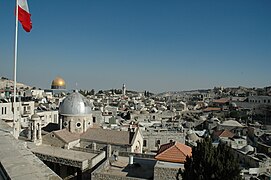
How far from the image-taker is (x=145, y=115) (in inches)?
2083

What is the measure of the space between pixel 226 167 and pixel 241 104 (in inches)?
2848

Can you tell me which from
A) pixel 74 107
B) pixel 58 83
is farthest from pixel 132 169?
pixel 58 83

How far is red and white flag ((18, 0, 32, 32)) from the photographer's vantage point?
7.96 metres

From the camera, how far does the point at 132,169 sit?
15.5m

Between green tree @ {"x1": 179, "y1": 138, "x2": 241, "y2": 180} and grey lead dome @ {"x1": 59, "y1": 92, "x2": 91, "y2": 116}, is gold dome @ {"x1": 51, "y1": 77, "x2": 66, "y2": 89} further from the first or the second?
green tree @ {"x1": 179, "y1": 138, "x2": 241, "y2": 180}

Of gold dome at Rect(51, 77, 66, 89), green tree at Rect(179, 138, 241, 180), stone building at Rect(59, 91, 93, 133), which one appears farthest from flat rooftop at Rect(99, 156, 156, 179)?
gold dome at Rect(51, 77, 66, 89)

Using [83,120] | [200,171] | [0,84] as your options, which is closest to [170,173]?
[200,171]

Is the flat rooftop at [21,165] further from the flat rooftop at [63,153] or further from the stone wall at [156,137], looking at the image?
the stone wall at [156,137]

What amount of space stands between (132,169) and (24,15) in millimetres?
11019

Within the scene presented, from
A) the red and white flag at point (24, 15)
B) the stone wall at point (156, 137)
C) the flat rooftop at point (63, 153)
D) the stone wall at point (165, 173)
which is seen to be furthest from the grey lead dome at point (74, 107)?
the red and white flag at point (24, 15)

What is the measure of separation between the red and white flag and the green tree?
9181 mm

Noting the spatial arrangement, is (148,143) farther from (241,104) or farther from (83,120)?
(241,104)

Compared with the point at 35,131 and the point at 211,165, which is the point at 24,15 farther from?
the point at 35,131

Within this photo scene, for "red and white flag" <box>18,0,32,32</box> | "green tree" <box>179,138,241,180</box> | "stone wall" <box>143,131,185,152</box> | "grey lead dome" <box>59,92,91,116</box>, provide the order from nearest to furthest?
1. "red and white flag" <box>18,0,32,32</box>
2. "green tree" <box>179,138,241,180</box>
3. "grey lead dome" <box>59,92,91,116</box>
4. "stone wall" <box>143,131,185,152</box>
